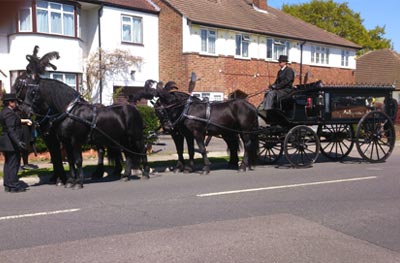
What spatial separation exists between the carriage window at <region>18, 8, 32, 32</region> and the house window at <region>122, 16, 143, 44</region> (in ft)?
17.0

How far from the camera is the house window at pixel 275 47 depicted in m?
30.5

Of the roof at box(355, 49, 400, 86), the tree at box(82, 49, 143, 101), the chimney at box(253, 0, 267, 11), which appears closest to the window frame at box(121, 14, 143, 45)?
the tree at box(82, 49, 143, 101)

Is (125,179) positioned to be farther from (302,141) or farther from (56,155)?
(302,141)

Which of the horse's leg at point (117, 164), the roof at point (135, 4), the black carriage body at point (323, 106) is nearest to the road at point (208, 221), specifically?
the horse's leg at point (117, 164)

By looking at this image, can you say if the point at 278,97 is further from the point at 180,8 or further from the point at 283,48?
the point at 283,48

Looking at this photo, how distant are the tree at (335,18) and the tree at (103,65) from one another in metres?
35.4

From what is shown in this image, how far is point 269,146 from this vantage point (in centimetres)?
1320

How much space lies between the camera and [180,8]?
1048 inches

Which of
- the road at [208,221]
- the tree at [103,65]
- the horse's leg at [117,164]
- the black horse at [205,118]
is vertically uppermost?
the tree at [103,65]

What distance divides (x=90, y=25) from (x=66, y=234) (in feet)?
66.8

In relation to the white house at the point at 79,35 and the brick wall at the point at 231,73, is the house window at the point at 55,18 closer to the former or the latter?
the white house at the point at 79,35

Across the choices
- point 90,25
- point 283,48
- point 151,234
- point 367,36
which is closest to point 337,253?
point 151,234

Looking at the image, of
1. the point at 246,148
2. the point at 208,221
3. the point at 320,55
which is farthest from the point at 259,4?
the point at 208,221

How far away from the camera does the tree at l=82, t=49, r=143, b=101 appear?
2392 centimetres
